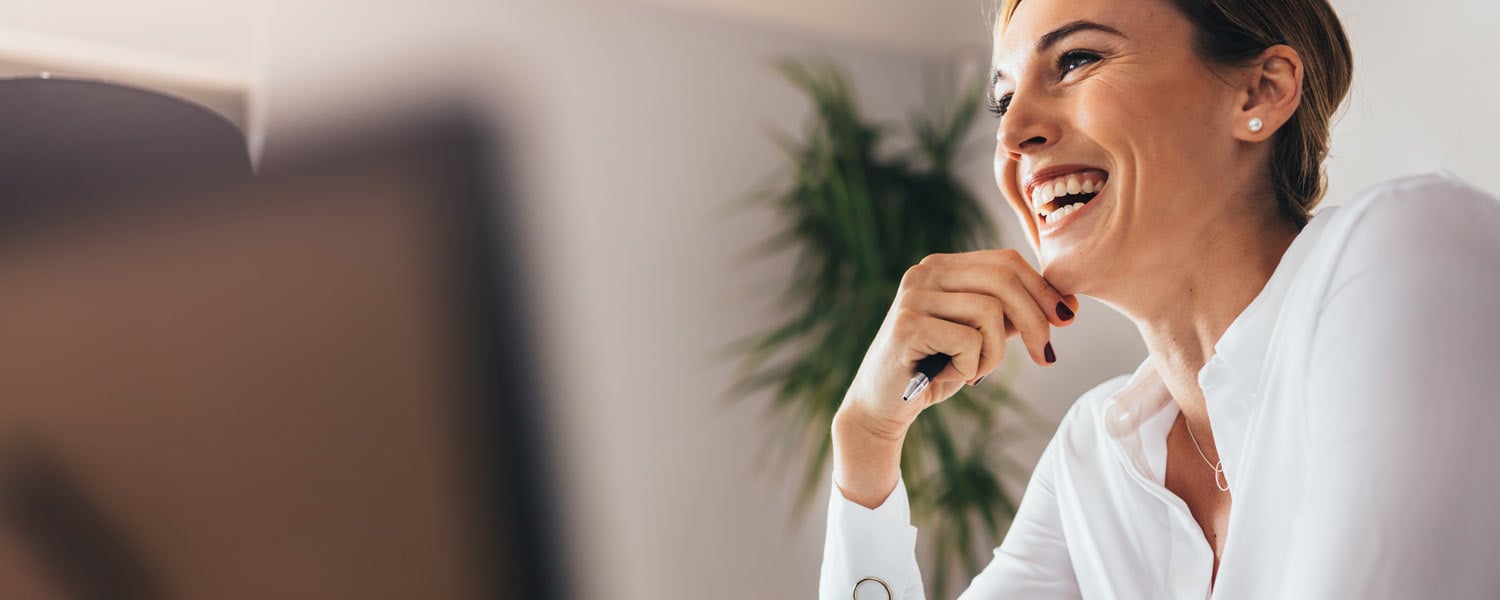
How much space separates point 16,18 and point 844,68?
2477 mm

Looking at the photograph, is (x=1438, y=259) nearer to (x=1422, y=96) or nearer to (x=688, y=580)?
(x=1422, y=96)

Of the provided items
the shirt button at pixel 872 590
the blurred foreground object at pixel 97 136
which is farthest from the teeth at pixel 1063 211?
the blurred foreground object at pixel 97 136

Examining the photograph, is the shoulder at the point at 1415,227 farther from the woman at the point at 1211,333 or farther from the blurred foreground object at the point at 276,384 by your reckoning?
the blurred foreground object at the point at 276,384

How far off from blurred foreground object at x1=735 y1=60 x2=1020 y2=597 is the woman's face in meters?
1.29

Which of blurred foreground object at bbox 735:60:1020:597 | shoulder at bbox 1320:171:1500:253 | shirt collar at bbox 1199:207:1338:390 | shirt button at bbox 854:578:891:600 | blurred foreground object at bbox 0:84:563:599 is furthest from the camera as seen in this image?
blurred foreground object at bbox 735:60:1020:597

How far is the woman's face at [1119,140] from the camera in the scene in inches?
37.5

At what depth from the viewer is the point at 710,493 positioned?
245cm

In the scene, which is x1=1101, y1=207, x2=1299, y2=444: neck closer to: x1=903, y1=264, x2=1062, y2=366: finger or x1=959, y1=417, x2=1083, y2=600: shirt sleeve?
x1=903, y1=264, x2=1062, y2=366: finger

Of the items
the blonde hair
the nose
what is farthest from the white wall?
the nose

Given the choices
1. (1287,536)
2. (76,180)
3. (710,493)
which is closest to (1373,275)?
(1287,536)

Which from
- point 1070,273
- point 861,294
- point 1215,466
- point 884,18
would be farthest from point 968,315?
point 884,18

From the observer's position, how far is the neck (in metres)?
0.97

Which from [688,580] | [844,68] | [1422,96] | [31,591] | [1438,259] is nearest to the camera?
[31,591]

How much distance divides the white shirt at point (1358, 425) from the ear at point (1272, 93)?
0.16 m
